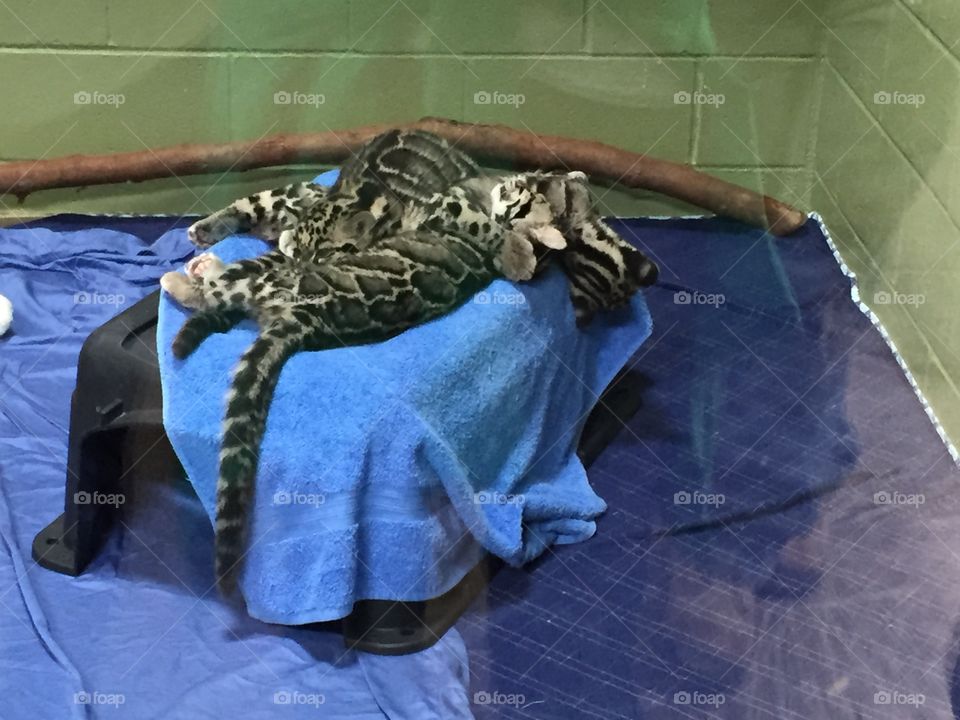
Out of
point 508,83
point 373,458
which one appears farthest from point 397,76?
point 373,458

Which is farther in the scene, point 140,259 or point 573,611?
point 140,259

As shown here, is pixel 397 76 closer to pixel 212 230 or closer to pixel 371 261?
pixel 212 230

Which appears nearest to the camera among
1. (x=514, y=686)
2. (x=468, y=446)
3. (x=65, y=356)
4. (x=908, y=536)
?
(x=514, y=686)

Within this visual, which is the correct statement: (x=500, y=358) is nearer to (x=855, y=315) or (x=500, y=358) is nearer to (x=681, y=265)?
(x=681, y=265)

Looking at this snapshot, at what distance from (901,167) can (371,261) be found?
1253 mm

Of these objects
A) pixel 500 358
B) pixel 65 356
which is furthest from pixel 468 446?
pixel 65 356

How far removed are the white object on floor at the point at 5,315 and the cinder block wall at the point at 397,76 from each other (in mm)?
439

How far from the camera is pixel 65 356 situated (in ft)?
7.04

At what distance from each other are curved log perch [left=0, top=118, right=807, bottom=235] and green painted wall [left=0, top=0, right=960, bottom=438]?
3 centimetres

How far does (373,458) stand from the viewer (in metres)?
1.52

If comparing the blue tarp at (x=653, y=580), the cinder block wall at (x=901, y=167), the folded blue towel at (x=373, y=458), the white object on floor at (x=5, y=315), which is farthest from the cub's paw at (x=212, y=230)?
the cinder block wall at (x=901, y=167)

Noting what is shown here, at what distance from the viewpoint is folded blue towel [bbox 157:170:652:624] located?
150cm

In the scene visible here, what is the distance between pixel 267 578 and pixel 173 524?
22cm

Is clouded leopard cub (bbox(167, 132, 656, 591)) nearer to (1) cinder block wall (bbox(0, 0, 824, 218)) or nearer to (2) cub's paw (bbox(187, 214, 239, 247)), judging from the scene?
(2) cub's paw (bbox(187, 214, 239, 247))
